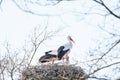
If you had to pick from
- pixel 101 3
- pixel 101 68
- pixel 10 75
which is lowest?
pixel 10 75

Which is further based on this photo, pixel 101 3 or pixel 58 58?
pixel 58 58

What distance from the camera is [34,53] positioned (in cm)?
1639

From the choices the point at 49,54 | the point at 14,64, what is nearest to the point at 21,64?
the point at 14,64

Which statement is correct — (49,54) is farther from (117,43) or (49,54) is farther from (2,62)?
(117,43)

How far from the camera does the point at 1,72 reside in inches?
634

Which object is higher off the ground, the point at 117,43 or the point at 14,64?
the point at 117,43

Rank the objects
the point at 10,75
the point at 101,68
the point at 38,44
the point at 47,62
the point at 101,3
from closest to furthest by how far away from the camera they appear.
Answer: the point at 101,68 < the point at 101,3 < the point at 47,62 < the point at 10,75 < the point at 38,44

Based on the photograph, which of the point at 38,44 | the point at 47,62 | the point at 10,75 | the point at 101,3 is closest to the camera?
the point at 101,3

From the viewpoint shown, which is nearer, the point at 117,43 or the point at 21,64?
the point at 117,43

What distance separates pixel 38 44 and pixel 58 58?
2.85 metres

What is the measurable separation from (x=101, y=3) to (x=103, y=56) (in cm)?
79

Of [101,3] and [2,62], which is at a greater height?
[101,3]

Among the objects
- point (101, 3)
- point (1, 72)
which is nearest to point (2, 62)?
point (1, 72)

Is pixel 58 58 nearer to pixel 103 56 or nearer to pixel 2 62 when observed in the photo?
pixel 2 62
